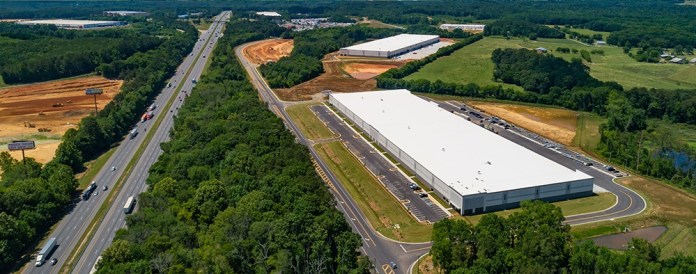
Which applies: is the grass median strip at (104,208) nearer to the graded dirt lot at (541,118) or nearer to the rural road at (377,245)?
the rural road at (377,245)

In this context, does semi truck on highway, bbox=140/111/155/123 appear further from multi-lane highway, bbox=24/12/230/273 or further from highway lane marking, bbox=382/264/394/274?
highway lane marking, bbox=382/264/394/274

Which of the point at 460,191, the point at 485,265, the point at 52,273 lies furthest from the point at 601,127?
the point at 52,273

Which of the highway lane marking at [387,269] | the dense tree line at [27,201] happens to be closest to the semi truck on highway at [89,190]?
the dense tree line at [27,201]

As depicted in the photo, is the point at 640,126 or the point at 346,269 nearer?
the point at 346,269

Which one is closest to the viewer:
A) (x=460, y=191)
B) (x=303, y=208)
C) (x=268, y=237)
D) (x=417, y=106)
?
(x=268, y=237)

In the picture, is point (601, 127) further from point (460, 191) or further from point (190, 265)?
point (190, 265)
